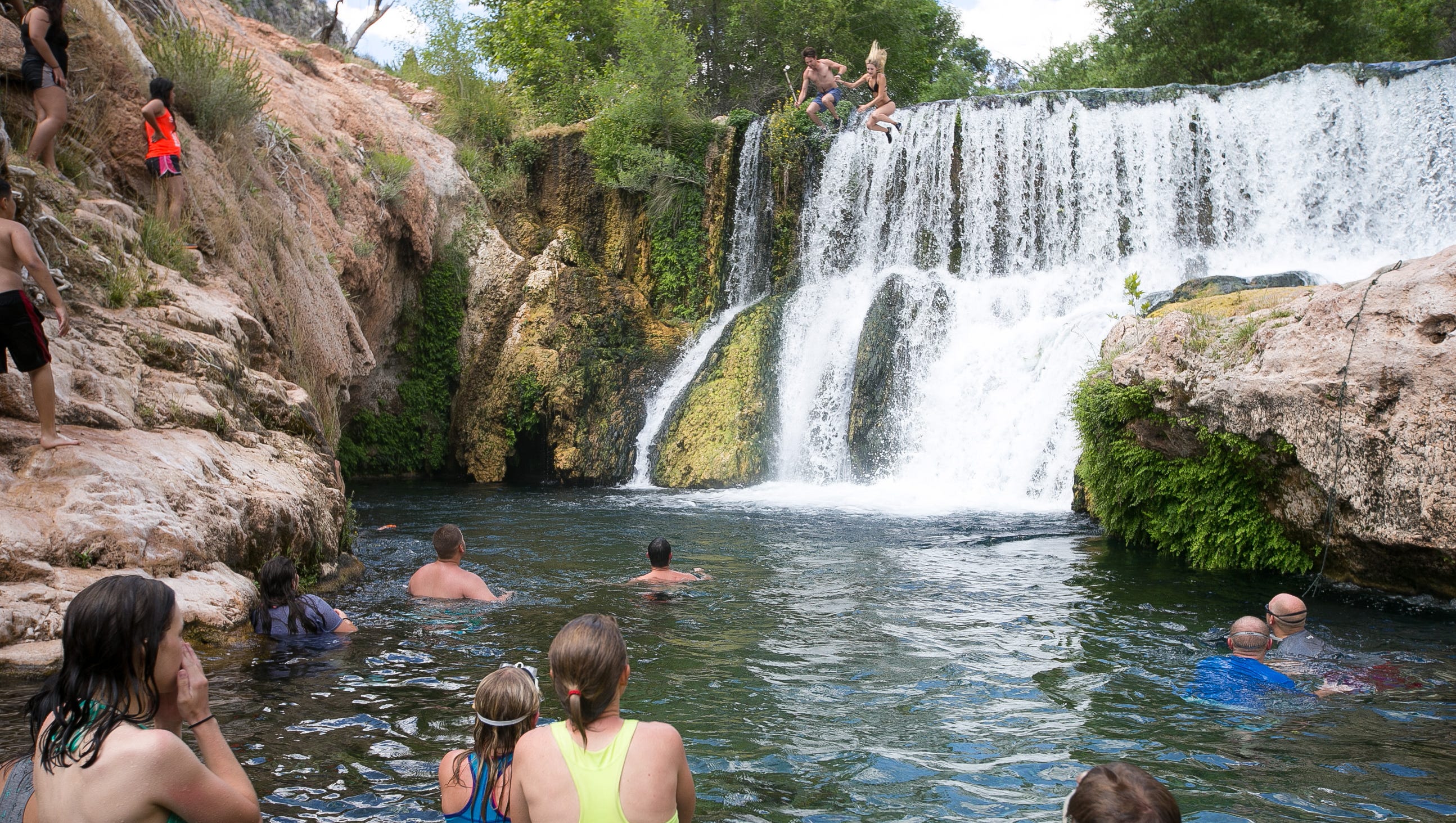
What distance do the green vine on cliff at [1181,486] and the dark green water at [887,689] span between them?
29 centimetres

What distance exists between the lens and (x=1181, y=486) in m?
9.38

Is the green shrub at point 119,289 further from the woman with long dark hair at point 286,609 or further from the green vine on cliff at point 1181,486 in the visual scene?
the green vine on cliff at point 1181,486

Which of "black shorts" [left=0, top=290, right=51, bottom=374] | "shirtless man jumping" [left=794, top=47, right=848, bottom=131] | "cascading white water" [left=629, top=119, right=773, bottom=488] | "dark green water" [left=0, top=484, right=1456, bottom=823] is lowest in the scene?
"dark green water" [left=0, top=484, right=1456, bottom=823]

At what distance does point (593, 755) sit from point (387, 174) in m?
16.5

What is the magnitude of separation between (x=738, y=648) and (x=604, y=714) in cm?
384

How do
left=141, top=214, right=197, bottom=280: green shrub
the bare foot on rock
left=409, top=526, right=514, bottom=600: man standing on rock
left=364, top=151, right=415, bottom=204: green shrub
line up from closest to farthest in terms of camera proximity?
the bare foot on rock, left=409, top=526, right=514, bottom=600: man standing on rock, left=141, top=214, right=197, bottom=280: green shrub, left=364, top=151, right=415, bottom=204: green shrub

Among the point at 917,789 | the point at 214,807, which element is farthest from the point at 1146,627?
the point at 214,807

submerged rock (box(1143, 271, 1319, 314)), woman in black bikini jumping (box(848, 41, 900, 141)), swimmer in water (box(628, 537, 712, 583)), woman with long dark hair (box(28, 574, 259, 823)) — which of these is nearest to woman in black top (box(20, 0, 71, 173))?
swimmer in water (box(628, 537, 712, 583))

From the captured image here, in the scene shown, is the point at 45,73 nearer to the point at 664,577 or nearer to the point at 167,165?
the point at 167,165

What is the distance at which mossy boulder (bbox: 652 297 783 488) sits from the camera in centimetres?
1747

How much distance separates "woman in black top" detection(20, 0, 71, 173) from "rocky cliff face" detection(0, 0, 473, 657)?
308 millimetres

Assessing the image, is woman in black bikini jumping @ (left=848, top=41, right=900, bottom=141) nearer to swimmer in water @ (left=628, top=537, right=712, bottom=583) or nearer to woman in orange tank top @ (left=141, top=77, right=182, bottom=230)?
swimmer in water @ (left=628, top=537, right=712, bottom=583)

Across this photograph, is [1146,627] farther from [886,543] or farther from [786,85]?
[786,85]

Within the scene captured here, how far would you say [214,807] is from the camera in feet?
8.41
